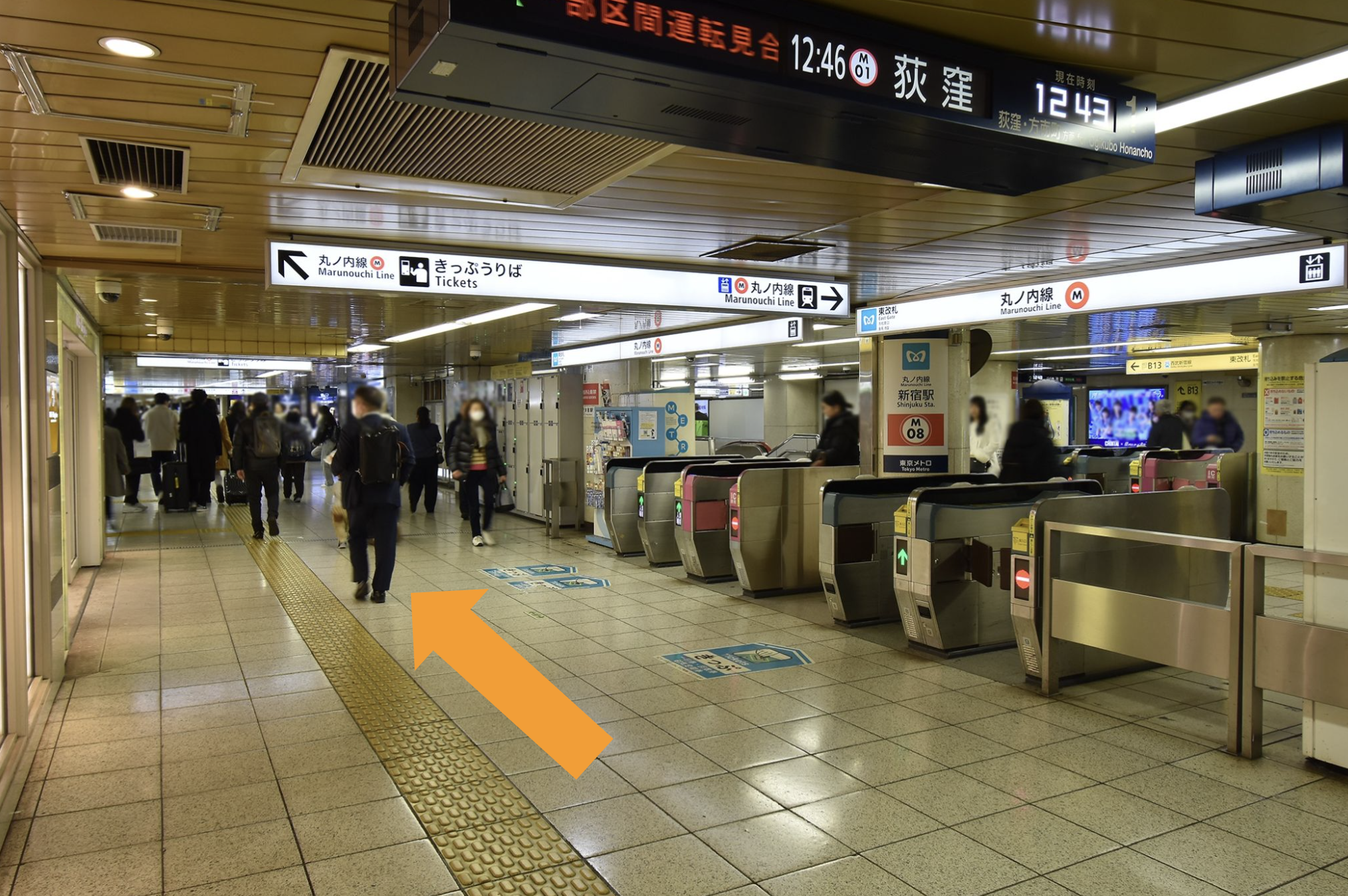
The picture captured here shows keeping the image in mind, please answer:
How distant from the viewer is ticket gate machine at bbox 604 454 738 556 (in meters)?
10.0

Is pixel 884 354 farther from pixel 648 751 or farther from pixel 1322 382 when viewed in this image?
pixel 648 751

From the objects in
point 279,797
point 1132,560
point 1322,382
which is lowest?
point 279,797

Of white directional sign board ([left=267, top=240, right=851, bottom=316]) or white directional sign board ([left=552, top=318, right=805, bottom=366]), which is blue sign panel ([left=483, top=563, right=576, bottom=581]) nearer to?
white directional sign board ([left=552, top=318, right=805, bottom=366])

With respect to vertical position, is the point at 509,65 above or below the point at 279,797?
above

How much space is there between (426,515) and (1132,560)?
406 inches

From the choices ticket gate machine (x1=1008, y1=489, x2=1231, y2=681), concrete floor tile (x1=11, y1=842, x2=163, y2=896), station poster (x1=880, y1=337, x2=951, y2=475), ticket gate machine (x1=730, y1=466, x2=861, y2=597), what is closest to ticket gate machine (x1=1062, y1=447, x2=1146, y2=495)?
station poster (x1=880, y1=337, x2=951, y2=475)

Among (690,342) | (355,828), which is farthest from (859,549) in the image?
(355,828)

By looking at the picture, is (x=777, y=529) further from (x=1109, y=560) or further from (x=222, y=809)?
(x=222, y=809)

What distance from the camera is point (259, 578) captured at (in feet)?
28.0

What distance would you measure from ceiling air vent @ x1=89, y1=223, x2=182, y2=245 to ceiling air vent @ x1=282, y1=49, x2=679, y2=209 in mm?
1609

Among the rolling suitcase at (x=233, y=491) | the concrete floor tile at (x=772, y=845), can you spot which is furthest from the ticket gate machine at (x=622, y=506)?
the rolling suitcase at (x=233, y=491)

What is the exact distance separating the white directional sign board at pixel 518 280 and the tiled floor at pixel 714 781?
2338 mm

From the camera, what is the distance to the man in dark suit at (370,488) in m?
7.15

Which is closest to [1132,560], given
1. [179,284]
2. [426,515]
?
[179,284]
